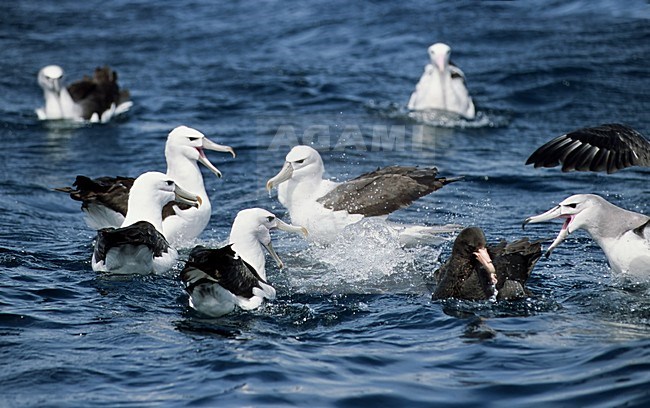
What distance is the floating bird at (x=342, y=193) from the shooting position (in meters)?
10.5

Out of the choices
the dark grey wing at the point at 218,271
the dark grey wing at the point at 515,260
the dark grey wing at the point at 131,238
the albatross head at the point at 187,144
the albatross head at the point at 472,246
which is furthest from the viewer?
the albatross head at the point at 187,144

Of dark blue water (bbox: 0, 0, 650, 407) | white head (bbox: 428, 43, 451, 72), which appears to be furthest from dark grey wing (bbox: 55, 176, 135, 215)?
white head (bbox: 428, 43, 451, 72)

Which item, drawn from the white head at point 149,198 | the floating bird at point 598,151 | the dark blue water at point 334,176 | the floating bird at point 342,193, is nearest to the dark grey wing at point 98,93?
the dark blue water at point 334,176

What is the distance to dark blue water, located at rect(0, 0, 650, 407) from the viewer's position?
283 inches

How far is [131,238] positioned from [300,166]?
239cm

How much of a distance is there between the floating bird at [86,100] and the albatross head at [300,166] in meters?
6.67

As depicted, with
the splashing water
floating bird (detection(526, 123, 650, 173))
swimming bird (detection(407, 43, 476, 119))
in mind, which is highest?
swimming bird (detection(407, 43, 476, 119))

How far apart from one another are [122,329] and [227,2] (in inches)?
652

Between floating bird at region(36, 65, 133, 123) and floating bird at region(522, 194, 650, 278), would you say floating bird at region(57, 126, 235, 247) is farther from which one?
floating bird at region(36, 65, 133, 123)

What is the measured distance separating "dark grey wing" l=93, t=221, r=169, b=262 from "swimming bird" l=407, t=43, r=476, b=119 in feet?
26.0

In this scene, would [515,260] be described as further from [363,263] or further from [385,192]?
[385,192]

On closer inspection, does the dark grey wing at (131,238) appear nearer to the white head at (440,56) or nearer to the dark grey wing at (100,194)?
the dark grey wing at (100,194)

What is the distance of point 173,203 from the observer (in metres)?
10.6

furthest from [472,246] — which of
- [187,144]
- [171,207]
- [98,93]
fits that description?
[98,93]
